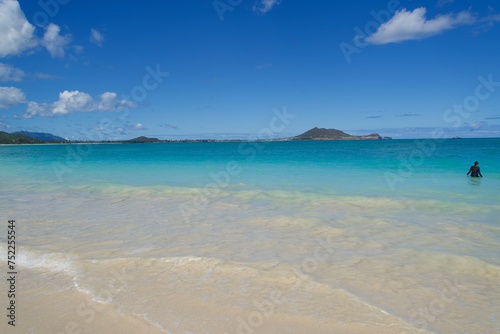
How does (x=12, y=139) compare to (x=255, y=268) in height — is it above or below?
above

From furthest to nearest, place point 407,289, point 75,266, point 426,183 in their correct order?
point 426,183 → point 75,266 → point 407,289

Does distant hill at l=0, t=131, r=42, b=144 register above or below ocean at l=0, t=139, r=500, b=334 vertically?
above

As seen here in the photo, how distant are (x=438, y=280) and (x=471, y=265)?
123cm

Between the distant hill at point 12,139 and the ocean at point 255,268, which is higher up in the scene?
the distant hill at point 12,139

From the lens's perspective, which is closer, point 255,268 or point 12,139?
point 255,268

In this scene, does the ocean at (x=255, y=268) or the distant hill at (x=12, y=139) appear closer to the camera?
the ocean at (x=255, y=268)

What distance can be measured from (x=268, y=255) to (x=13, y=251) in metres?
5.73

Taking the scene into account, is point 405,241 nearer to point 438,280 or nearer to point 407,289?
point 438,280

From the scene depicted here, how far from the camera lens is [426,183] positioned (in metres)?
18.6

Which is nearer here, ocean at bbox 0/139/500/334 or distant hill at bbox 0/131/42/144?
ocean at bbox 0/139/500/334

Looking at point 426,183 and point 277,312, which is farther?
point 426,183

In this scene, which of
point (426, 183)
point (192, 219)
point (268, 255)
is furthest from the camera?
point (426, 183)

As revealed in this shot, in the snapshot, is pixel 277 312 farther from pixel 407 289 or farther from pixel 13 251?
pixel 13 251

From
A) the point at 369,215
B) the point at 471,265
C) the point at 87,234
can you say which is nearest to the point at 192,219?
the point at 87,234
